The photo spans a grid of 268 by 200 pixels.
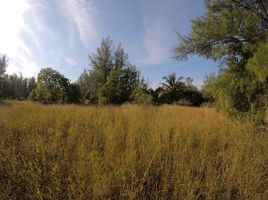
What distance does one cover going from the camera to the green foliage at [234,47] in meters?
6.20

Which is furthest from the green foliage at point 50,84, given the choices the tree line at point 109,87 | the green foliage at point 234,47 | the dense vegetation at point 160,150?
the dense vegetation at point 160,150

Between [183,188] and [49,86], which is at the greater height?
[49,86]

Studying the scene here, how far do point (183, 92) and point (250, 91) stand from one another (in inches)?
1019

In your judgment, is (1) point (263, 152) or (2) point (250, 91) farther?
(2) point (250, 91)

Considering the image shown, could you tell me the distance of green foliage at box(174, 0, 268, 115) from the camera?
6195 millimetres

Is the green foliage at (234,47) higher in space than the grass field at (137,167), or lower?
higher

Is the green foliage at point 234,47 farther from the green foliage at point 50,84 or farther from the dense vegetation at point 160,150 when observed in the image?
the green foliage at point 50,84

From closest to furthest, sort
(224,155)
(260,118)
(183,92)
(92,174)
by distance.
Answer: (92,174) < (224,155) < (260,118) < (183,92)

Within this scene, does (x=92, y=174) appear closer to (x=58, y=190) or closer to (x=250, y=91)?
(x=58, y=190)

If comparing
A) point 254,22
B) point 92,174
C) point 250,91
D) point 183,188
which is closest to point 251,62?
point 250,91

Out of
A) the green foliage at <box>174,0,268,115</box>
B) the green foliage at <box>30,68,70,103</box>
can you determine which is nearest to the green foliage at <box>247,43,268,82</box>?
the green foliage at <box>174,0,268,115</box>

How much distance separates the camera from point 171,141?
3.39 metres

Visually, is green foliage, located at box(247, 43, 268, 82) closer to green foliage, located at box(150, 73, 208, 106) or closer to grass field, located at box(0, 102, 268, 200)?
grass field, located at box(0, 102, 268, 200)

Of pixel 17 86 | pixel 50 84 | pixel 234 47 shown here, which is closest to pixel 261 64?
pixel 234 47
